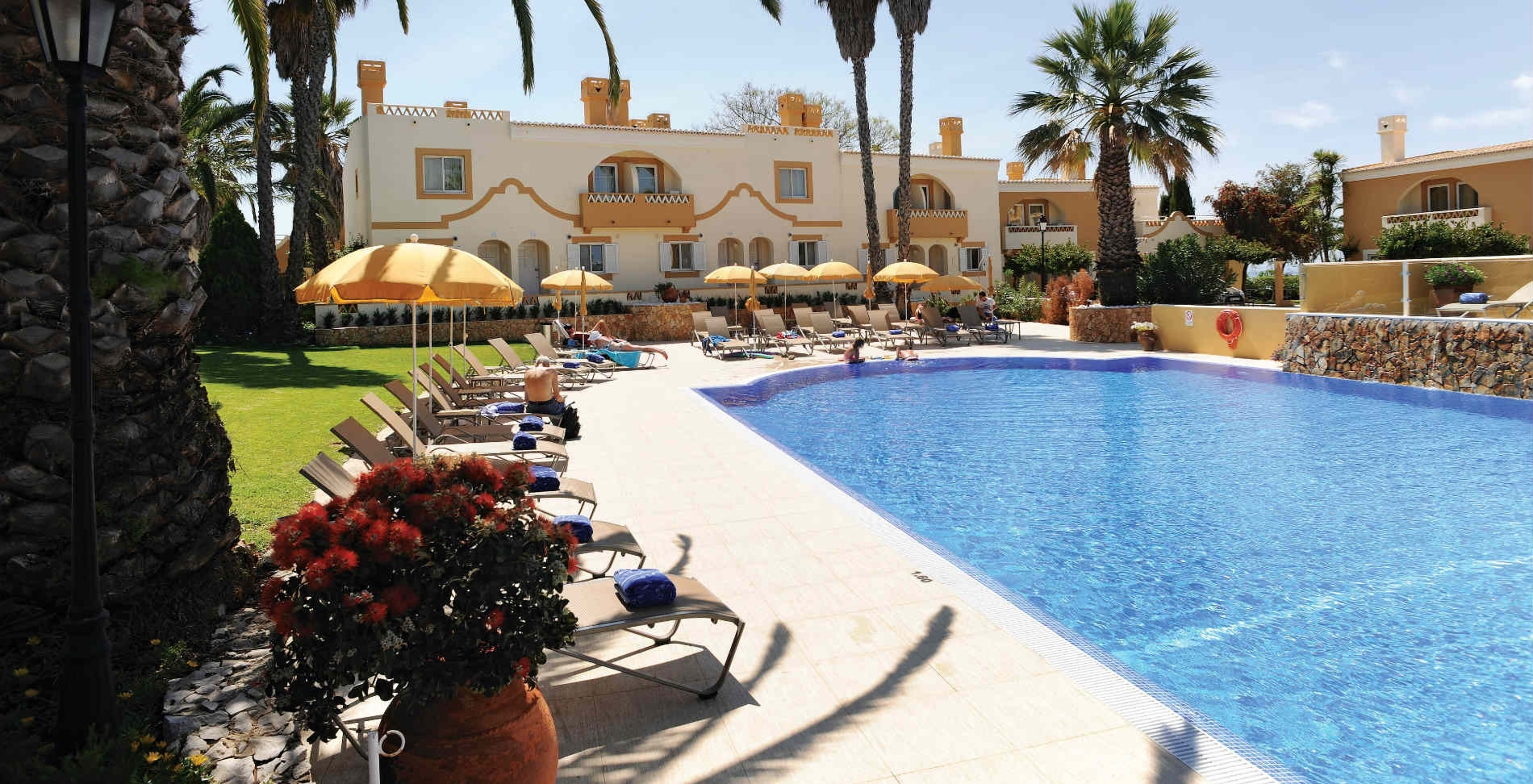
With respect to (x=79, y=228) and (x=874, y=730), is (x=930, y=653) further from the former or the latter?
(x=79, y=228)

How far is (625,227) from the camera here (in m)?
31.1

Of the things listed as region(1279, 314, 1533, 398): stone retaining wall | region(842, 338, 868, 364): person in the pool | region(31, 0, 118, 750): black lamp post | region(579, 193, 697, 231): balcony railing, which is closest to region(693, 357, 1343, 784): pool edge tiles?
region(31, 0, 118, 750): black lamp post

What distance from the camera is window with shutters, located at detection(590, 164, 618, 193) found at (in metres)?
32.9

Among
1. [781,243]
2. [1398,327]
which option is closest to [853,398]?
[1398,327]

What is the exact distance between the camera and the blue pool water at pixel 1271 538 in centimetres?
455

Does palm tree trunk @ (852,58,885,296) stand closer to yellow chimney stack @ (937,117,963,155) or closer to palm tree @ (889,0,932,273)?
palm tree @ (889,0,932,273)

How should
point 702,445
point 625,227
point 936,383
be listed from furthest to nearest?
point 625,227, point 936,383, point 702,445

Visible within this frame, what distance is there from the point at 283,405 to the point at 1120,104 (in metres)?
19.7

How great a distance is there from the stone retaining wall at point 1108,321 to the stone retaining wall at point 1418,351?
5.22 m

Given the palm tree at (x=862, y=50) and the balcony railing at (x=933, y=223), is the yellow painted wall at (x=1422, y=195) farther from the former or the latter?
the palm tree at (x=862, y=50)

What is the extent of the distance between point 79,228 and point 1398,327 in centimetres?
1752

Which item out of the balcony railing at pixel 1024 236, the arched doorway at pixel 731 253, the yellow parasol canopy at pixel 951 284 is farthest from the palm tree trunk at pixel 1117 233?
the balcony railing at pixel 1024 236

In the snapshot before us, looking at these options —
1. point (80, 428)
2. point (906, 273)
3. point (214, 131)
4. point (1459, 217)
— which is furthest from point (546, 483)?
point (1459, 217)

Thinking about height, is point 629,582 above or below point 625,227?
below
